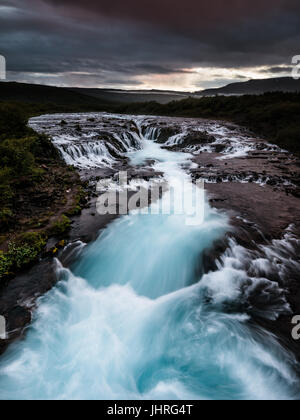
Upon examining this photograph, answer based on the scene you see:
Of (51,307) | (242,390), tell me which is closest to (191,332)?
(242,390)

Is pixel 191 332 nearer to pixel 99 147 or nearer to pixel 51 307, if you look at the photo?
pixel 51 307

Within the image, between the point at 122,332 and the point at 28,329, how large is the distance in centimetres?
241

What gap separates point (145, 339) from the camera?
641 cm

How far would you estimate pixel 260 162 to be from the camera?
1994cm

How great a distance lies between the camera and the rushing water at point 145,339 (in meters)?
5.27

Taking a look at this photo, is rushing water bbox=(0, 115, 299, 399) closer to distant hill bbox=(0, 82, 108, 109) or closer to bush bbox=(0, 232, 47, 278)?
bush bbox=(0, 232, 47, 278)
